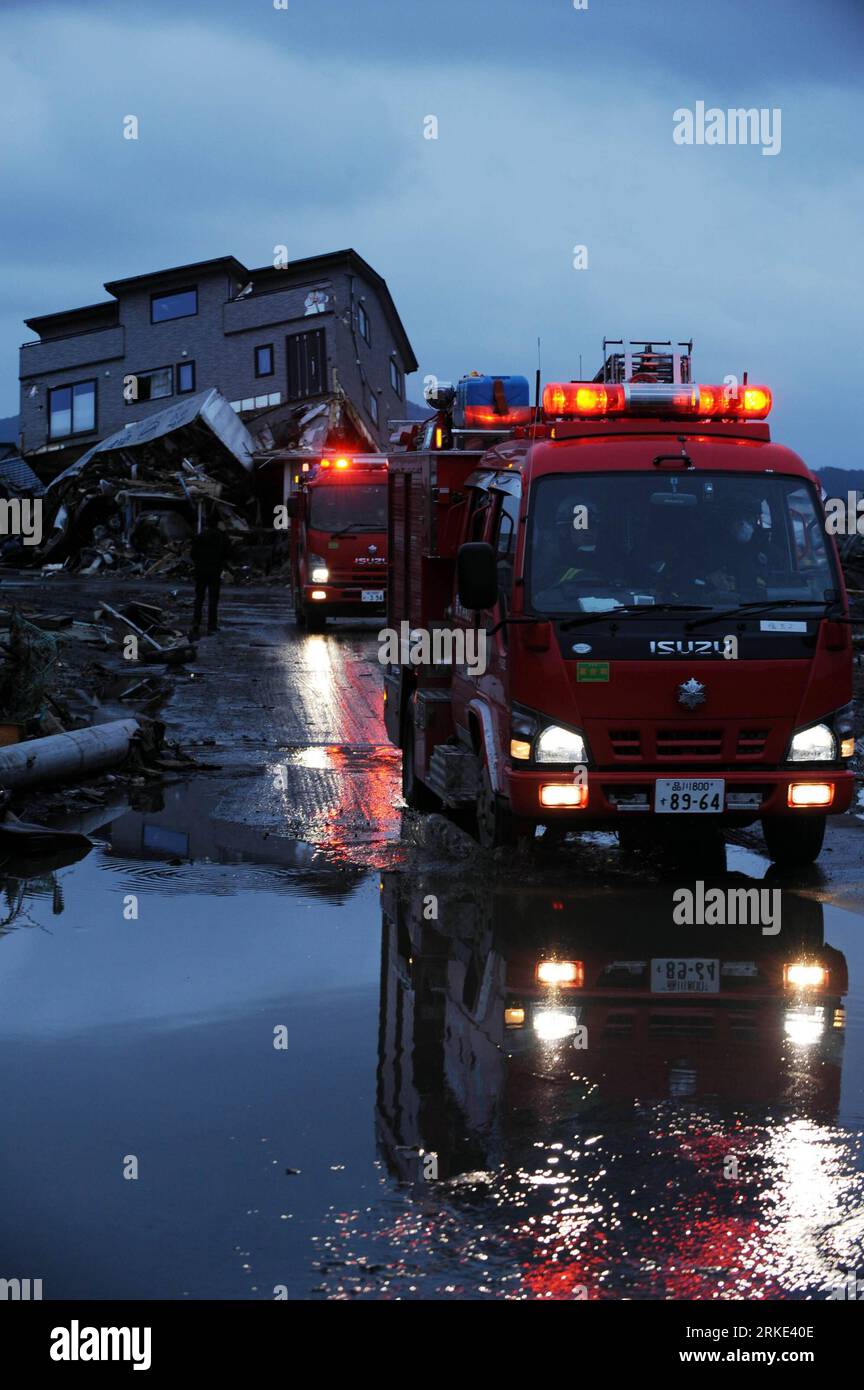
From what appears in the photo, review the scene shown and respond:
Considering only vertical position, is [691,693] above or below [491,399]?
below

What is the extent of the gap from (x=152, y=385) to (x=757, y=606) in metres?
53.5

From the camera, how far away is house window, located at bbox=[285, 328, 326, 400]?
5572 centimetres

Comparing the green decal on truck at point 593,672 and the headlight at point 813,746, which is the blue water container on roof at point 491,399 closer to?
the green decal on truck at point 593,672

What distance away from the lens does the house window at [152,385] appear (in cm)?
6003

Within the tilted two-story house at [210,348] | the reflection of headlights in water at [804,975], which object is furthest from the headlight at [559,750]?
the tilted two-story house at [210,348]

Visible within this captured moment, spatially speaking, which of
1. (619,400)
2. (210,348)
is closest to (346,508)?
(619,400)

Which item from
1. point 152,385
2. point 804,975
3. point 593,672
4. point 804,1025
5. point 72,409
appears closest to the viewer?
point 804,1025

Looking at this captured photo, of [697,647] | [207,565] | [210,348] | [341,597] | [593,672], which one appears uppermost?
[210,348]

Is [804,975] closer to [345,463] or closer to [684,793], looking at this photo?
[684,793]

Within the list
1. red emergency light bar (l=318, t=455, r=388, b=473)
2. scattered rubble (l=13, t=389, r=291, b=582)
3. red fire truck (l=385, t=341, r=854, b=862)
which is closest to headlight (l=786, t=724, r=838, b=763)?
red fire truck (l=385, t=341, r=854, b=862)

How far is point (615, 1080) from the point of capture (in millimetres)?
6090
